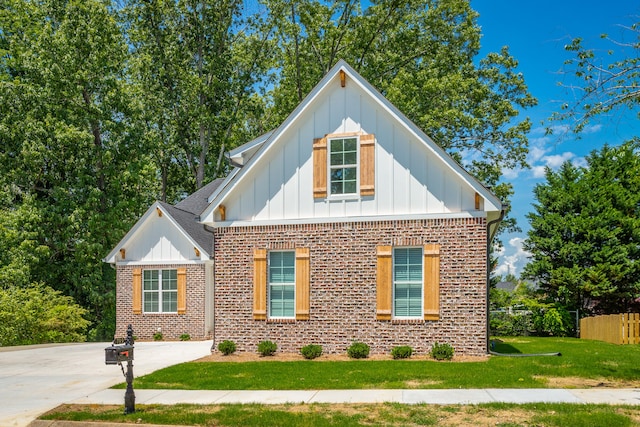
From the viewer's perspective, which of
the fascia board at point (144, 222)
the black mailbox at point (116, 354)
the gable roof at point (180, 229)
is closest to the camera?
the black mailbox at point (116, 354)

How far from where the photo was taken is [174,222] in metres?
23.2

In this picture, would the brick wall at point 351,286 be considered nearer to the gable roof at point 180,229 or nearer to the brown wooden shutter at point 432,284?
the brown wooden shutter at point 432,284

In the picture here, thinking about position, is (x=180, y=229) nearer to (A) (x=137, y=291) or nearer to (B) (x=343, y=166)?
(A) (x=137, y=291)

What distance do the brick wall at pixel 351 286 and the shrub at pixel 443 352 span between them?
1.10 ft

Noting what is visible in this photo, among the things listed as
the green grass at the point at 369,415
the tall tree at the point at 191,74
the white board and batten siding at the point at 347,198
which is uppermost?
the tall tree at the point at 191,74

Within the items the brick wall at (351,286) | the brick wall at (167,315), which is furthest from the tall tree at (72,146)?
the brick wall at (351,286)

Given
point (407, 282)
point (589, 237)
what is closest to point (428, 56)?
point (589, 237)

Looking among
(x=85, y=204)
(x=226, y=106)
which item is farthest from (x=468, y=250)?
(x=226, y=106)

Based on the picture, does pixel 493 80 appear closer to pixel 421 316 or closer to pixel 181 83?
pixel 181 83

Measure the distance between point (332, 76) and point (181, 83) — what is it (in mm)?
21636

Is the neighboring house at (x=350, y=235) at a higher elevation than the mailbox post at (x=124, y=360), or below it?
higher

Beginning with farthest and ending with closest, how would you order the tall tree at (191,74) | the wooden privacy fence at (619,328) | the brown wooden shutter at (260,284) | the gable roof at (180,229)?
the tall tree at (191,74) < the gable roof at (180,229) < the wooden privacy fence at (619,328) < the brown wooden shutter at (260,284)

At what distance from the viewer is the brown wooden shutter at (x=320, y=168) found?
16.0 metres

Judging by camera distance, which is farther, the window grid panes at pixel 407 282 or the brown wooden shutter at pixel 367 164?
the brown wooden shutter at pixel 367 164
